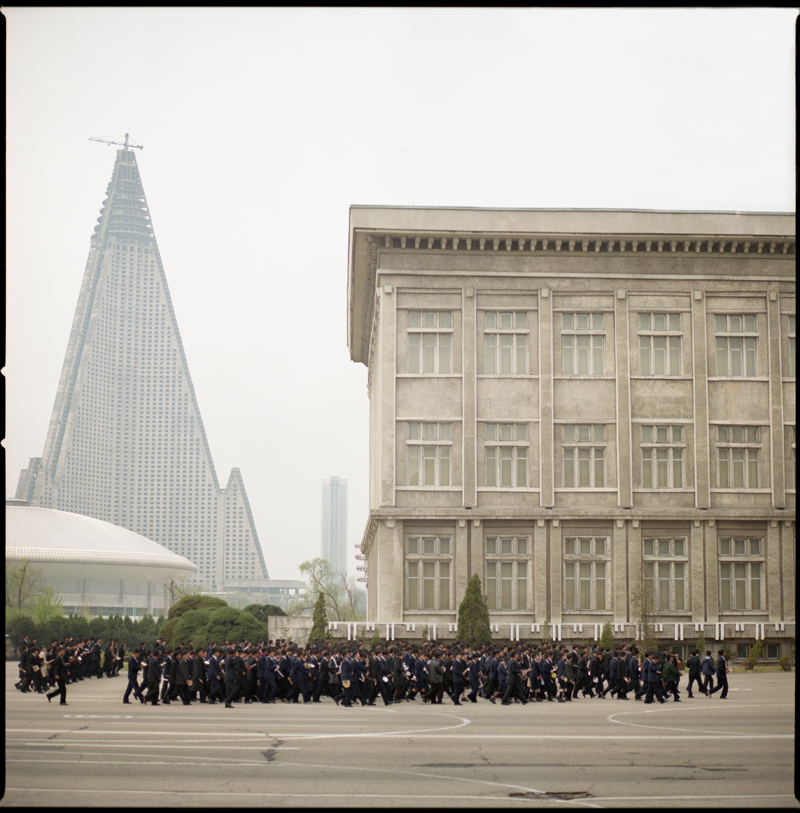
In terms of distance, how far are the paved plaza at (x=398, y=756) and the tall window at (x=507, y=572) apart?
20.9 metres

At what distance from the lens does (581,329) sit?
5334 centimetres

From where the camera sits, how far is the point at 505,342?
53.2m

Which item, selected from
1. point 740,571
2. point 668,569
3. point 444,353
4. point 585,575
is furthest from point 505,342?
point 740,571

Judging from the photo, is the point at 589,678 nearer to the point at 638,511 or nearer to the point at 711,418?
the point at 638,511

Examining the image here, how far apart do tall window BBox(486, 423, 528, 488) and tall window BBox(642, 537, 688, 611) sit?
6812 millimetres

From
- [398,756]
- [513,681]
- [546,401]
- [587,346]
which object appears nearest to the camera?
[398,756]

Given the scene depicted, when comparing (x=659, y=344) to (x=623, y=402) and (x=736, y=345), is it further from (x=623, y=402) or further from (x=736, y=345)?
(x=736, y=345)

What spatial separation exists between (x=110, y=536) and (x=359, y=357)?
11241 cm

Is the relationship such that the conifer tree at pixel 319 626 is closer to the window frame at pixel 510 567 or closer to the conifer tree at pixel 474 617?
the conifer tree at pixel 474 617

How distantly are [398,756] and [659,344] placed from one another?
37908mm

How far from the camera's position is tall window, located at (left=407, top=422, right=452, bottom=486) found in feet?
170

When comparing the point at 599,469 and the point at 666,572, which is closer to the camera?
the point at 666,572

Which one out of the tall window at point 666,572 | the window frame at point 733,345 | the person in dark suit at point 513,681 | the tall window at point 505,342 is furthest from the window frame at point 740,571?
the person in dark suit at point 513,681

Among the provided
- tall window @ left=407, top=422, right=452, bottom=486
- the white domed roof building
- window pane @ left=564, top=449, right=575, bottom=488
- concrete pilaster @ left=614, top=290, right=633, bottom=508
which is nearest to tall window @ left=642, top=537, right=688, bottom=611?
concrete pilaster @ left=614, top=290, right=633, bottom=508
